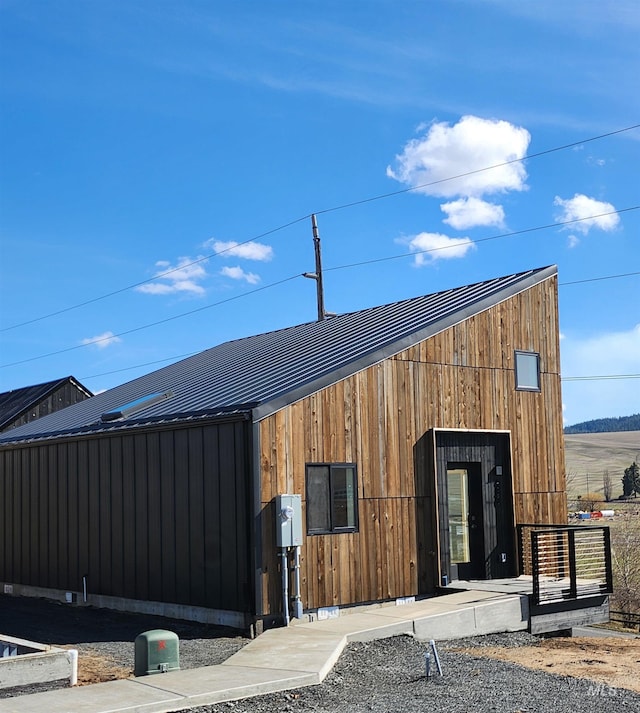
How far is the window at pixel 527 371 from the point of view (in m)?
17.2

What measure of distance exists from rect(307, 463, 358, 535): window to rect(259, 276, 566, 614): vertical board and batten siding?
131mm

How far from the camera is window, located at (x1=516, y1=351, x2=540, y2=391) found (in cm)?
1717

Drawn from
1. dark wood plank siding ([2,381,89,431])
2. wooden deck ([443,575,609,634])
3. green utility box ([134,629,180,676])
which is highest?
dark wood plank siding ([2,381,89,431])

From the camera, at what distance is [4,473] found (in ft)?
65.8

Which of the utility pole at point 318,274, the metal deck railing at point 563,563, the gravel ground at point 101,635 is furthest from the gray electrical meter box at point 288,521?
the utility pole at point 318,274

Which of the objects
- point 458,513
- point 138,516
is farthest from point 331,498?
point 138,516

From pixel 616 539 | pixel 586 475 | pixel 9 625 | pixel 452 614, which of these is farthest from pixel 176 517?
pixel 586 475

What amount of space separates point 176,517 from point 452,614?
176 inches

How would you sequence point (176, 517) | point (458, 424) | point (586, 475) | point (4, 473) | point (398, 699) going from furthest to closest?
1. point (586, 475)
2. point (4, 473)
3. point (458, 424)
4. point (176, 517)
5. point (398, 699)

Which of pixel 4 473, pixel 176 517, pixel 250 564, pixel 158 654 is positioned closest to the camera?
pixel 158 654

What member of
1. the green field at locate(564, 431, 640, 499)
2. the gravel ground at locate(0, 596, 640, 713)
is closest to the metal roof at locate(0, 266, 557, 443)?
the gravel ground at locate(0, 596, 640, 713)

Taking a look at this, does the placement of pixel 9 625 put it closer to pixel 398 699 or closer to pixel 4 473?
pixel 4 473

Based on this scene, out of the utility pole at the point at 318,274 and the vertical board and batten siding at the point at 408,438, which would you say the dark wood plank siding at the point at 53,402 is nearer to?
the utility pole at the point at 318,274

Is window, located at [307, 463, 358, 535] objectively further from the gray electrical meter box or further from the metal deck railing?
the metal deck railing
